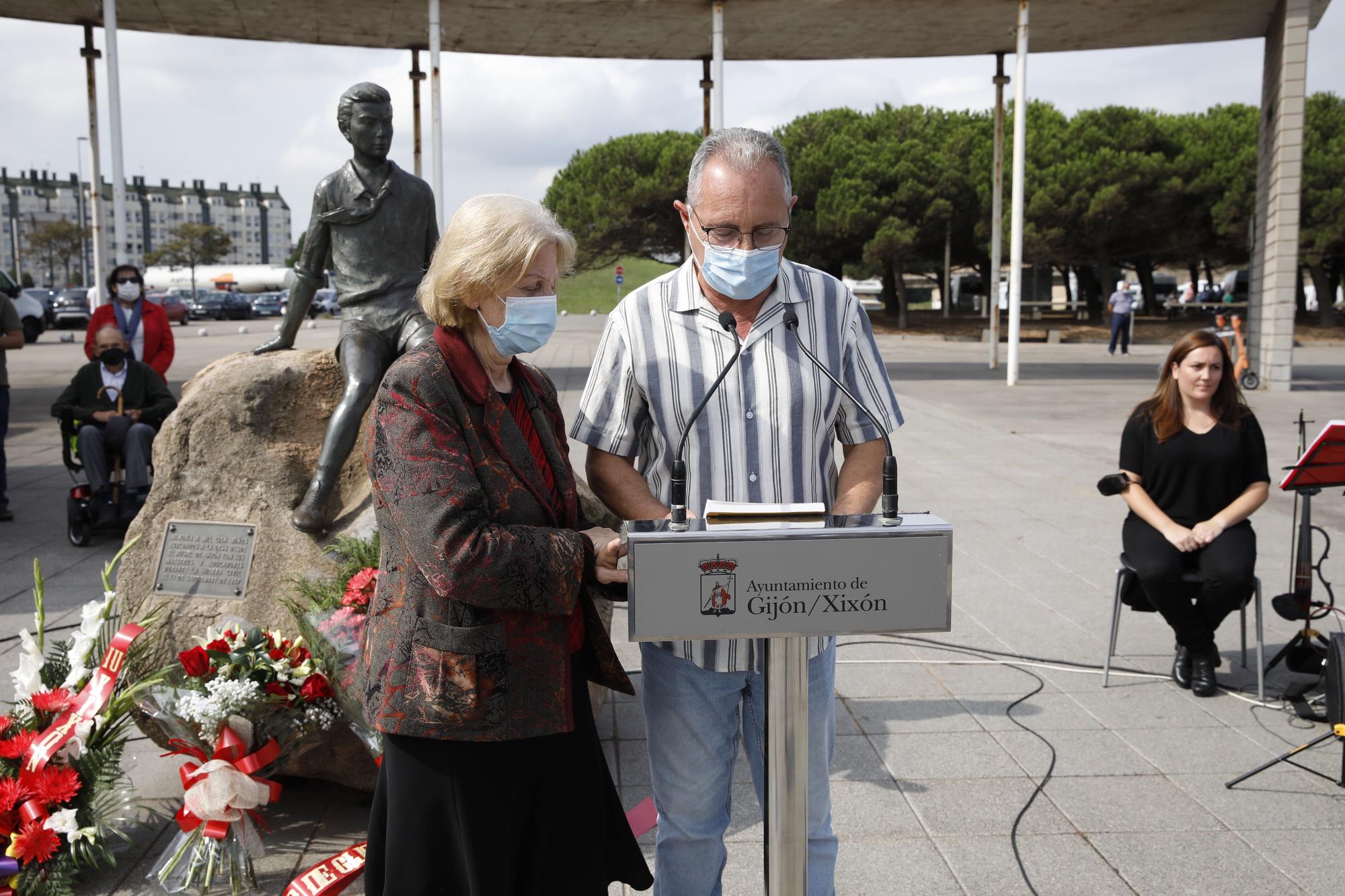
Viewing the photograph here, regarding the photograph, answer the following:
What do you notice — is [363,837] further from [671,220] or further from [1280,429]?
[671,220]

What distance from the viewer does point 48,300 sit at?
3941 centimetres

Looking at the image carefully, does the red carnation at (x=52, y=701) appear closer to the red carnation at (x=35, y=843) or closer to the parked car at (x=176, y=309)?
the red carnation at (x=35, y=843)

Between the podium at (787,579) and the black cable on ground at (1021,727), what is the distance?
186cm

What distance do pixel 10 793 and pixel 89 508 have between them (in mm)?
5024

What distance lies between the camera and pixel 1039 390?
57.9ft

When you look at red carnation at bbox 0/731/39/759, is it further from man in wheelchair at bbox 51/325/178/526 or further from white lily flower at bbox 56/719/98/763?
man in wheelchair at bbox 51/325/178/526

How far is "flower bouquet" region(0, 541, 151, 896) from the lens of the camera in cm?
299

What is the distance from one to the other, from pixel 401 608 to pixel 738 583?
0.77 meters

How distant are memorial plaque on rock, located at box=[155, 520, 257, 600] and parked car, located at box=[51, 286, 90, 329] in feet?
120

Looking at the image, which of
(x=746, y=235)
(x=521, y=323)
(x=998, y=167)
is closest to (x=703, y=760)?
(x=521, y=323)

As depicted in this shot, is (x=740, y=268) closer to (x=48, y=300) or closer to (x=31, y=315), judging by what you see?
(x=31, y=315)

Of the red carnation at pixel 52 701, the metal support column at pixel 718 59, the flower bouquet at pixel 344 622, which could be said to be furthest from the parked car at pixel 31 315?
the red carnation at pixel 52 701

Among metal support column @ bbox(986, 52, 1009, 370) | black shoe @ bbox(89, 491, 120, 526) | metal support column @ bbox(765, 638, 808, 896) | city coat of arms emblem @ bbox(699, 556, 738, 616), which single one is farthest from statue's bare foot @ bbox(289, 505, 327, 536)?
metal support column @ bbox(986, 52, 1009, 370)

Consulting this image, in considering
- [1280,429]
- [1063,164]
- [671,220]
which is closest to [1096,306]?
[1063,164]
